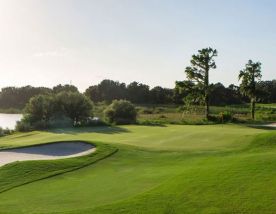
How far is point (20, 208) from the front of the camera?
1467 cm

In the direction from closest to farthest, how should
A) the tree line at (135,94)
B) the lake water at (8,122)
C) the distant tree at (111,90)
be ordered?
the lake water at (8,122), the tree line at (135,94), the distant tree at (111,90)

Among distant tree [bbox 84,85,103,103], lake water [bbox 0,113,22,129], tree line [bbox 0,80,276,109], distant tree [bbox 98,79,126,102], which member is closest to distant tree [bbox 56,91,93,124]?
lake water [bbox 0,113,22,129]

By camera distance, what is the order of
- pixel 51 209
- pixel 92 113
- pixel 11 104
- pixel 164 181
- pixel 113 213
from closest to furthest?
pixel 113 213
pixel 51 209
pixel 164 181
pixel 92 113
pixel 11 104

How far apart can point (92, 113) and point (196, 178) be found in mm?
49305

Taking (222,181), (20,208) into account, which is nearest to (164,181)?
(222,181)

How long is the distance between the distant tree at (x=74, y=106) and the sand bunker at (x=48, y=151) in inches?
1268

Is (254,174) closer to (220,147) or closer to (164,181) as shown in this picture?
(164,181)

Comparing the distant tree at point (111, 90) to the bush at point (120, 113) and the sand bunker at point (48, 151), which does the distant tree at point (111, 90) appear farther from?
the sand bunker at point (48, 151)

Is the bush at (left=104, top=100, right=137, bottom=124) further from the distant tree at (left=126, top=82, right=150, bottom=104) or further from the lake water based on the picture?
the distant tree at (left=126, top=82, right=150, bottom=104)

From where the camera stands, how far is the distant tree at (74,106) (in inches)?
2495

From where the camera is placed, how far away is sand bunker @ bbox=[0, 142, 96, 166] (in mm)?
26562

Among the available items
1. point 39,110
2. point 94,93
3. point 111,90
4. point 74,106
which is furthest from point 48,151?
point 94,93

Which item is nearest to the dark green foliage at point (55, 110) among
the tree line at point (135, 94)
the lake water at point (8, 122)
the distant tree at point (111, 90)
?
the lake water at point (8, 122)

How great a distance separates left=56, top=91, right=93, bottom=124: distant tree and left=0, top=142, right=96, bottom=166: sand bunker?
32.2m
